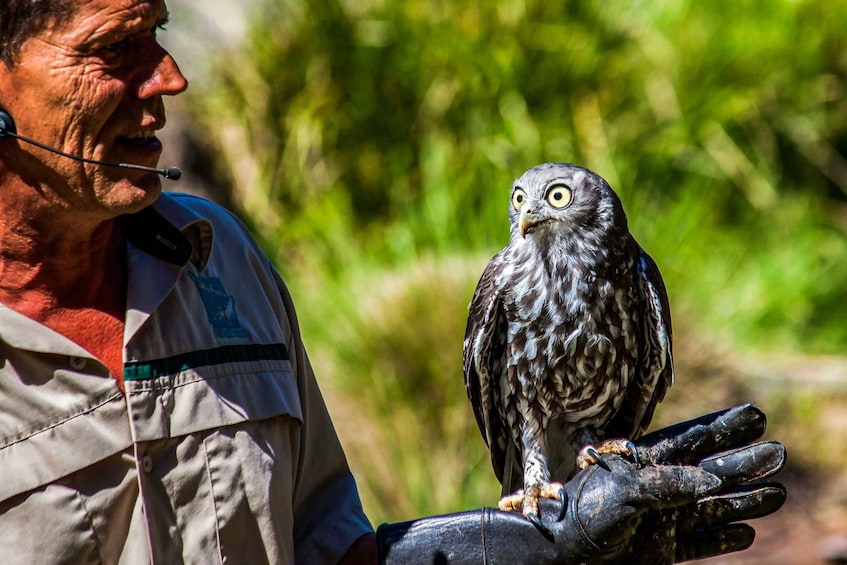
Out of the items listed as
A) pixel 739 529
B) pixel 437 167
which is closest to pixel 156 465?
pixel 739 529

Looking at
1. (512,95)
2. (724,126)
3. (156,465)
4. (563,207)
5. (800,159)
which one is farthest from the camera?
(800,159)

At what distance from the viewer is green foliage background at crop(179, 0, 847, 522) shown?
6.70 meters

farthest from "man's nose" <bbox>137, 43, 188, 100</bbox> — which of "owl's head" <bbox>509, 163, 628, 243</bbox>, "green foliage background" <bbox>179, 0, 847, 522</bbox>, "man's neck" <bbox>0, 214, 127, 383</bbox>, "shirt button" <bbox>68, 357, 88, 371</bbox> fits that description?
"green foliage background" <bbox>179, 0, 847, 522</bbox>

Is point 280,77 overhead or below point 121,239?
overhead

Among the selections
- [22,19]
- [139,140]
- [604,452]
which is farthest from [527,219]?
[22,19]

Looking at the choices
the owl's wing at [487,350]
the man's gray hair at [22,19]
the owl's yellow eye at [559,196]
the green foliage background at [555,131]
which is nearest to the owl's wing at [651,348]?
the owl's yellow eye at [559,196]

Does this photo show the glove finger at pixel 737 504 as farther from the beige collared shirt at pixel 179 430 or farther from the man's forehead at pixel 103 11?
the man's forehead at pixel 103 11

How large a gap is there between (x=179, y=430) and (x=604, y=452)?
126cm

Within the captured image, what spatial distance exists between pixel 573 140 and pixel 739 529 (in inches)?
193

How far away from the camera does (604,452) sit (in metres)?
2.93

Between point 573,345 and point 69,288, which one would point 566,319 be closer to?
point 573,345

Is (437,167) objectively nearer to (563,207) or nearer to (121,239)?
(563,207)

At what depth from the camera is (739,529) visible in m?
2.60

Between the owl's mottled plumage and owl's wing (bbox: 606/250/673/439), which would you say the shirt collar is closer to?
the owl's mottled plumage
